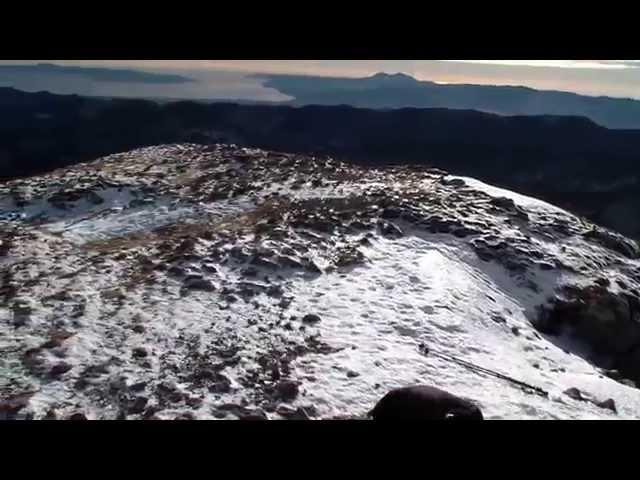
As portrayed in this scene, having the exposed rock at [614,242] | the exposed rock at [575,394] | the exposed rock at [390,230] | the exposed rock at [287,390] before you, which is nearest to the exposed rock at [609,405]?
the exposed rock at [575,394]

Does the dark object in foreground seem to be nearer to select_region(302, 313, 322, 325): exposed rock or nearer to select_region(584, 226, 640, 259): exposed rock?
select_region(302, 313, 322, 325): exposed rock

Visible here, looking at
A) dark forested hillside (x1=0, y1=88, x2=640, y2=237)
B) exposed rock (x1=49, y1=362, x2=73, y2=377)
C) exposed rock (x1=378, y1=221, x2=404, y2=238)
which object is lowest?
dark forested hillside (x1=0, y1=88, x2=640, y2=237)

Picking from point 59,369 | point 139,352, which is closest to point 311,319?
point 139,352

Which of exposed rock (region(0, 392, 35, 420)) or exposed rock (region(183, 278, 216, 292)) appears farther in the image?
exposed rock (region(183, 278, 216, 292))

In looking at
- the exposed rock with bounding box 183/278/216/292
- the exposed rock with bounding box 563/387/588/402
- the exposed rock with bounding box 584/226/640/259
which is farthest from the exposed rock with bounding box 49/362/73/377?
the exposed rock with bounding box 584/226/640/259

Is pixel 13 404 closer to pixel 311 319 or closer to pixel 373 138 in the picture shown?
pixel 311 319
